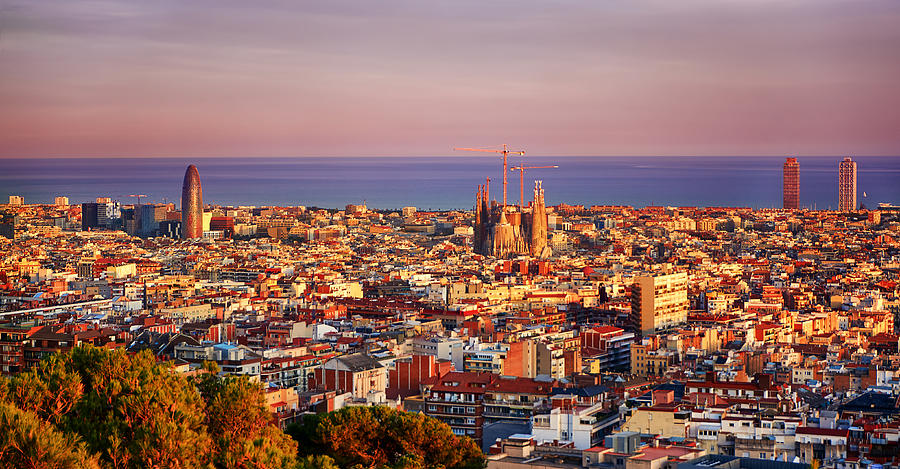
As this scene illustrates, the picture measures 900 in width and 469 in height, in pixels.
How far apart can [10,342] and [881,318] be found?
17.9 meters

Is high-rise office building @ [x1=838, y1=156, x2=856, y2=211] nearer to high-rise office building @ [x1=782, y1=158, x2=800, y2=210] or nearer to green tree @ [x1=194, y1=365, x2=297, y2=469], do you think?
high-rise office building @ [x1=782, y1=158, x2=800, y2=210]

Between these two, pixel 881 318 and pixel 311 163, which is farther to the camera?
pixel 311 163

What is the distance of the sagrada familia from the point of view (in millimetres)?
55688

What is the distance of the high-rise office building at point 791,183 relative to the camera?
84625 millimetres

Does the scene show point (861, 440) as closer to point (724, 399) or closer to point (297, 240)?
point (724, 399)

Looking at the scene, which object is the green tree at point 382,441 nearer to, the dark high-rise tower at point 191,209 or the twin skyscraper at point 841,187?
the dark high-rise tower at point 191,209

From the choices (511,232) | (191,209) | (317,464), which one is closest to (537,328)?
(317,464)

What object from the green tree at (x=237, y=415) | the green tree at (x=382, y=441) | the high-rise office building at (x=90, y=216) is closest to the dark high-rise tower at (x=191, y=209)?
the high-rise office building at (x=90, y=216)

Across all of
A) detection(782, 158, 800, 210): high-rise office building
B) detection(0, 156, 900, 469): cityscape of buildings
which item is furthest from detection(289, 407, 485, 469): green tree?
detection(782, 158, 800, 210): high-rise office building

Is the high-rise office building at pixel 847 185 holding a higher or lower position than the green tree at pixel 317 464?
higher

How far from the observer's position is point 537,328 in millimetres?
25375

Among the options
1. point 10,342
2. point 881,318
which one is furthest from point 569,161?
point 10,342

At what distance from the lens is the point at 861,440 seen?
13570 mm

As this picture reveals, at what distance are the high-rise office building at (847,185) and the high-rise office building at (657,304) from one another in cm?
5747
